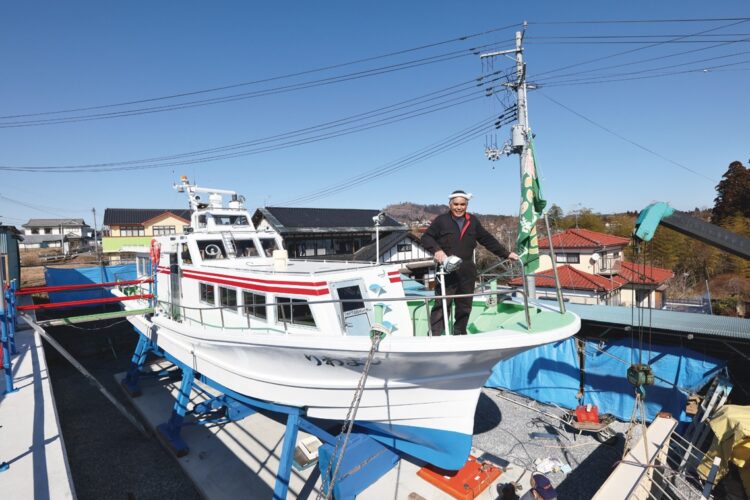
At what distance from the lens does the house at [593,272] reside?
17750 millimetres

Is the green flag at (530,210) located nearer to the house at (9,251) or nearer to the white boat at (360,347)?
the white boat at (360,347)

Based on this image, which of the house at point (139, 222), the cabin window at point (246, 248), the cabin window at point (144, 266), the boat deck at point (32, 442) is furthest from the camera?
the house at point (139, 222)

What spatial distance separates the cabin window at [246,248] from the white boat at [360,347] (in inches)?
58.1

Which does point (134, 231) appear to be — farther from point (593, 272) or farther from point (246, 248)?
point (593, 272)

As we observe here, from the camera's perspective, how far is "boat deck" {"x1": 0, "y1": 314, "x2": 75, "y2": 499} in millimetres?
4199

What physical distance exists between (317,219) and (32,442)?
20.3 metres

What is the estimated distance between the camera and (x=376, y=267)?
239 inches

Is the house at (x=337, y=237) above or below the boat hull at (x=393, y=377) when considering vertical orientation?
above

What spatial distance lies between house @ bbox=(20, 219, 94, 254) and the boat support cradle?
55.8m

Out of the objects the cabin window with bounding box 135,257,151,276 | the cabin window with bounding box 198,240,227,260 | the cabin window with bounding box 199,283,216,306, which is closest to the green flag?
the cabin window with bounding box 199,283,216,306

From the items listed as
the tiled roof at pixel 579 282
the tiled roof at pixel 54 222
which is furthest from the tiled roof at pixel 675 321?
the tiled roof at pixel 54 222

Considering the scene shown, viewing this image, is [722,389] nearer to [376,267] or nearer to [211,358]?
[376,267]

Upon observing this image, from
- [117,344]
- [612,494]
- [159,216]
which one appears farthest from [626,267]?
[159,216]

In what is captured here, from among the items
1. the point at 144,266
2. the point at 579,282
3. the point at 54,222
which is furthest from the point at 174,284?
the point at 54,222
